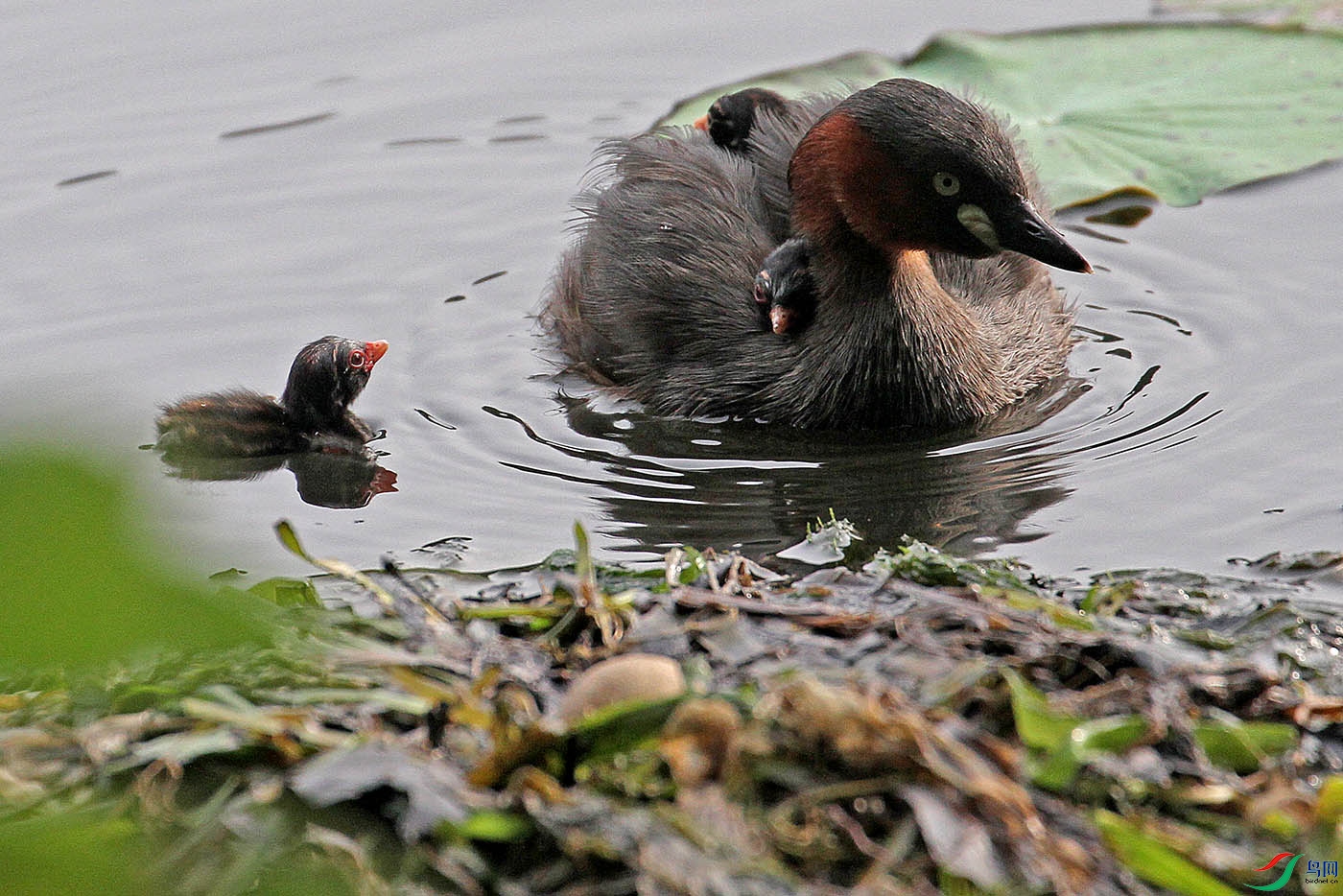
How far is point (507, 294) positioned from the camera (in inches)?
264

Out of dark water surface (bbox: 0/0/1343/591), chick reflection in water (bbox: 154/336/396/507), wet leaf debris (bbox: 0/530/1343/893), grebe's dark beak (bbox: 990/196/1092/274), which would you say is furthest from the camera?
chick reflection in water (bbox: 154/336/396/507)

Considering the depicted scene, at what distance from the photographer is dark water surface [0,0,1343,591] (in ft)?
15.7

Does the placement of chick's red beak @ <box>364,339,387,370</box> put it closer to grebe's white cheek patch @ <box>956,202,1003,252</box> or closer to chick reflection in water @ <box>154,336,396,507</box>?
chick reflection in water @ <box>154,336,396,507</box>

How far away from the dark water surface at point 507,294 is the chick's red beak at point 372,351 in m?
0.22

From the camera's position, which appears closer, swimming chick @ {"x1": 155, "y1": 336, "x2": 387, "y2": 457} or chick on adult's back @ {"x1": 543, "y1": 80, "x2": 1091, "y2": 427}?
chick on adult's back @ {"x1": 543, "y1": 80, "x2": 1091, "y2": 427}

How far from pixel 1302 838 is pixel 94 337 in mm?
5235

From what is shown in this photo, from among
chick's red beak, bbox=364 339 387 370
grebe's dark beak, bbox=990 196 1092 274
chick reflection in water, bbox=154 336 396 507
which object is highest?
grebe's dark beak, bbox=990 196 1092 274

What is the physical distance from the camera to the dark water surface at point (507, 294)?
4781 mm

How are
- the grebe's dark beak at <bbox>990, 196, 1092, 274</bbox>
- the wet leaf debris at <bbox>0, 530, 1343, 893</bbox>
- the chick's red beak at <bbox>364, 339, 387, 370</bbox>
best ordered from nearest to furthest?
the wet leaf debris at <bbox>0, 530, 1343, 893</bbox> < the grebe's dark beak at <bbox>990, 196, 1092, 274</bbox> < the chick's red beak at <bbox>364, 339, 387, 370</bbox>

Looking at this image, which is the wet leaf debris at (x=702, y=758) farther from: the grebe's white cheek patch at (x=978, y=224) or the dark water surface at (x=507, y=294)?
the grebe's white cheek patch at (x=978, y=224)

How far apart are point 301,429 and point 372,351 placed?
1.36ft

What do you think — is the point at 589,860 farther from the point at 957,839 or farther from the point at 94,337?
the point at 94,337

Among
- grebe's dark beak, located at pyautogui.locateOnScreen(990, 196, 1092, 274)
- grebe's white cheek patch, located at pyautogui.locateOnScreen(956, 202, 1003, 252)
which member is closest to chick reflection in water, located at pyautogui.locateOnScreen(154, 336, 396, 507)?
grebe's white cheek patch, located at pyautogui.locateOnScreen(956, 202, 1003, 252)

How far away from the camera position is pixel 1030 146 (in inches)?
279
